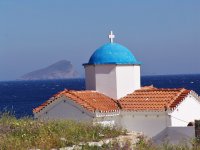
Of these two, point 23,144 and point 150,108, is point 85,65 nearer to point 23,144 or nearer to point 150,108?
point 150,108

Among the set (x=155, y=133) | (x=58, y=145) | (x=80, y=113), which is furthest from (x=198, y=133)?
(x=58, y=145)

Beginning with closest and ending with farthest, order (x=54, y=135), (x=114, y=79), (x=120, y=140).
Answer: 1. (x=54, y=135)
2. (x=120, y=140)
3. (x=114, y=79)

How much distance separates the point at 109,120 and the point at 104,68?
3.18 m

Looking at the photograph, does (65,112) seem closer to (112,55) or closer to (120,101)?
(120,101)

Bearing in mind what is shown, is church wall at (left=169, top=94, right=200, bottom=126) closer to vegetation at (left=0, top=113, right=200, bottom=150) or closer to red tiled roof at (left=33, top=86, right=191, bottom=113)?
red tiled roof at (left=33, top=86, right=191, bottom=113)

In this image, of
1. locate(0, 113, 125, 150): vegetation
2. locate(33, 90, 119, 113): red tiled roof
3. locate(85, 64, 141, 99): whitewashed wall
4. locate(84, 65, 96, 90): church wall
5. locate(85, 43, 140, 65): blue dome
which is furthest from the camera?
locate(84, 65, 96, 90): church wall

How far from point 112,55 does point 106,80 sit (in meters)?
1.25

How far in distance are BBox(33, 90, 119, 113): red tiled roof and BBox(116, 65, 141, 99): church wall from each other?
2.78 ft

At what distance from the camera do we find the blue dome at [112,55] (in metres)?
25.8

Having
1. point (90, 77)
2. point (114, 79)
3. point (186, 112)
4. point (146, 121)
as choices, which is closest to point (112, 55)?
point (114, 79)

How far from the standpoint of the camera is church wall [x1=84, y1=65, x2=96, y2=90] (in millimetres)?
26109

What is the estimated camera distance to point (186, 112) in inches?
973

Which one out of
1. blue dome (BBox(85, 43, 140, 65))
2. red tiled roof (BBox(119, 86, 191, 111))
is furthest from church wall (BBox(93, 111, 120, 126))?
blue dome (BBox(85, 43, 140, 65))

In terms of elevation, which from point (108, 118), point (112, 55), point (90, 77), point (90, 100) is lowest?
point (108, 118)
